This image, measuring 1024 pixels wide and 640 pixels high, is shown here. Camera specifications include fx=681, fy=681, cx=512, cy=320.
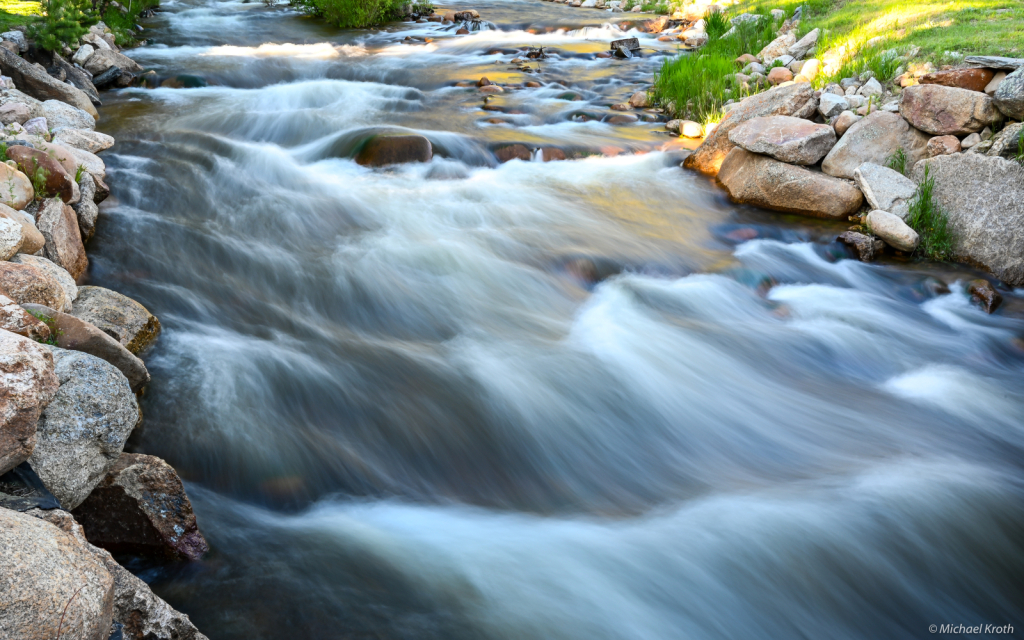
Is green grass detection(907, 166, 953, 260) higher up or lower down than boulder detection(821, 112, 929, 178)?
lower down

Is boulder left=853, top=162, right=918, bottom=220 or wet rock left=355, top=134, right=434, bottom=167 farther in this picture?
wet rock left=355, top=134, right=434, bottom=167

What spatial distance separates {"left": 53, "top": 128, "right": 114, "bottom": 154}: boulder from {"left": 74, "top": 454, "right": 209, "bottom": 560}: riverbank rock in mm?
4921

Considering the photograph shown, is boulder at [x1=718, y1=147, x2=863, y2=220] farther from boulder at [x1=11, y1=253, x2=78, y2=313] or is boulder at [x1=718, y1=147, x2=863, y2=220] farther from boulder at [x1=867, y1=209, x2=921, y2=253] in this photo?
boulder at [x1=11, y1=253, x2=78, y2=313]

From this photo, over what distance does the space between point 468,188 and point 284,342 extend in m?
3.14

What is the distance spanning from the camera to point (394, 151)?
291 inches

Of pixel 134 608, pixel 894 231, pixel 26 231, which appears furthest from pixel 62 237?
pixel 894 231

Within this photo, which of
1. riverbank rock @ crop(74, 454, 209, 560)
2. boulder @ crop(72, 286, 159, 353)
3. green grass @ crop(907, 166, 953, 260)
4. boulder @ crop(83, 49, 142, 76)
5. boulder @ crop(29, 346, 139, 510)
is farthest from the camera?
boulder @ crop(83, 49, 142, 76)

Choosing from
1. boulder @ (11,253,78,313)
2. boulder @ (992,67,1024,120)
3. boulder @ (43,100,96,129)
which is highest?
boulder @ (992,67,1024,120)

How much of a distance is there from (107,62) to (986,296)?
10.9 metres

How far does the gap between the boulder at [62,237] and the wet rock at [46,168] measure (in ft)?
0.66

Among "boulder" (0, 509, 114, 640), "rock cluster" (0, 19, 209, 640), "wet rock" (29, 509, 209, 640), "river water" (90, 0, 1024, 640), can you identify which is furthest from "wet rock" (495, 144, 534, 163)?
A: "boulder" (0, 509, 114, 640)

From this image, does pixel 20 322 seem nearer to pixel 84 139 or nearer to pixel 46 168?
pixel 46 168

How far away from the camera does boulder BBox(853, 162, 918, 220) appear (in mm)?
6016

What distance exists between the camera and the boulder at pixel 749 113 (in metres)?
7.34
